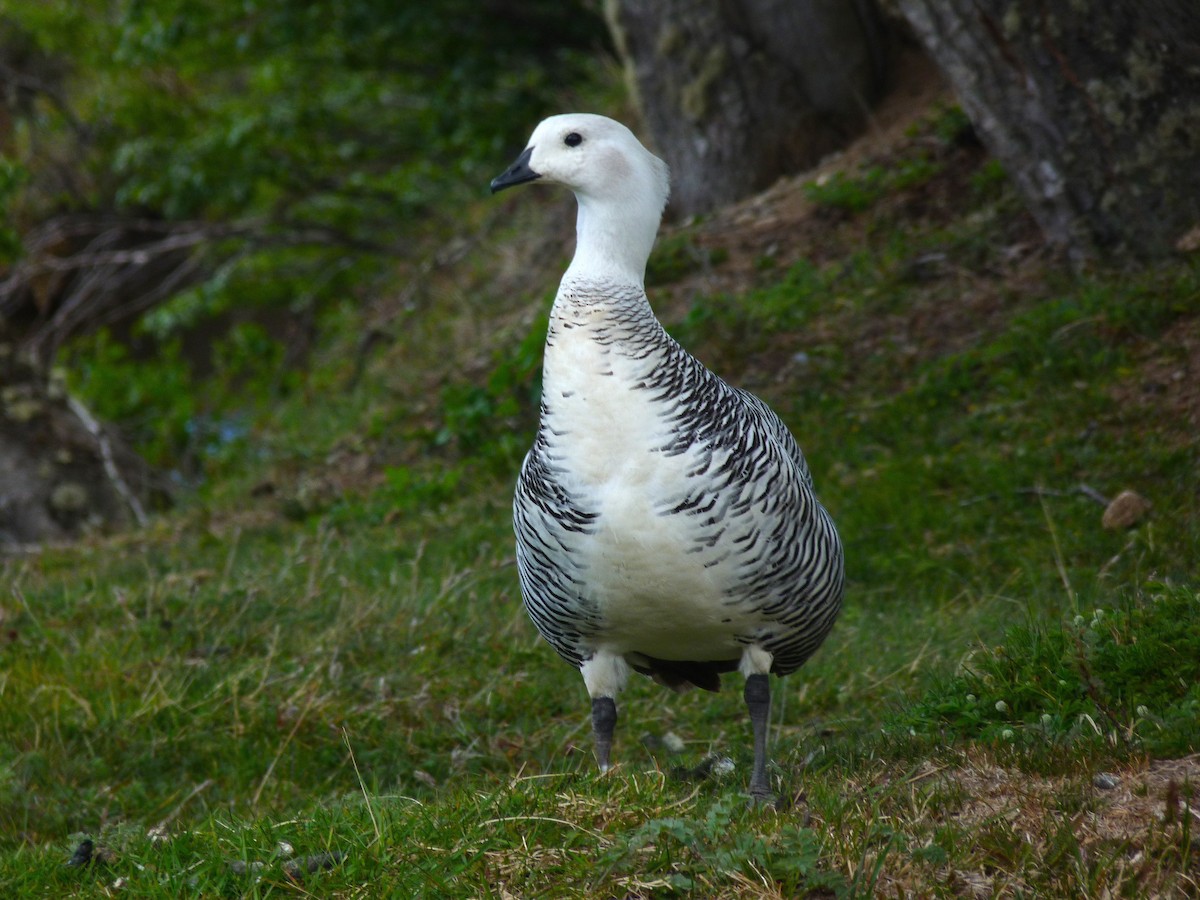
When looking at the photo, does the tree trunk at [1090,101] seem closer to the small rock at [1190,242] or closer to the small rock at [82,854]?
the small rock at [1190,242]

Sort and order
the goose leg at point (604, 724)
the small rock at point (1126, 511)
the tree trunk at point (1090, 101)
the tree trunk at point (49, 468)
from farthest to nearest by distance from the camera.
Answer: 1. the tree trunk at point (49, 468)
2. the tree trunk at point (1090, 101)
3. the small rock at point (1126, 511)
4. the goose leg at point (604, 724)

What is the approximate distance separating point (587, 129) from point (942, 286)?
12.3 feet

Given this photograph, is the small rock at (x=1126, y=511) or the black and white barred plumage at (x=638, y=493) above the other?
the black and white barred plumage at (x=638, y=493)

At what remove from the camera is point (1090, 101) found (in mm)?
6316

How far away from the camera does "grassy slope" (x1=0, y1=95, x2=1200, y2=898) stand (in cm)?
325

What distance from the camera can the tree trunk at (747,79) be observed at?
8703 mm

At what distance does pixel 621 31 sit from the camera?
9.04 metres

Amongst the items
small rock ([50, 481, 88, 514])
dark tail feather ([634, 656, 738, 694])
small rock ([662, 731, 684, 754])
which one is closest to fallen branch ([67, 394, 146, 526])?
small rock ([50, 481, 88, 514])

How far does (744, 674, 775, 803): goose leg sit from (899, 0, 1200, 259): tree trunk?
3.44 meters

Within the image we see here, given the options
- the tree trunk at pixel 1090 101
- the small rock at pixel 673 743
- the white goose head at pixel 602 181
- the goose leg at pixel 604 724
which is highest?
the white goose head at pixel 602 181

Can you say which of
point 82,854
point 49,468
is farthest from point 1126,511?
point 49,468

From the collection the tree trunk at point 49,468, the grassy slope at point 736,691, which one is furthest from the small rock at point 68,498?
the grassy slope at point 736,691

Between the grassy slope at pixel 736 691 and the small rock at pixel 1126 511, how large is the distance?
0.17ft

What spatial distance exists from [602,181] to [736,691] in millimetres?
2265
